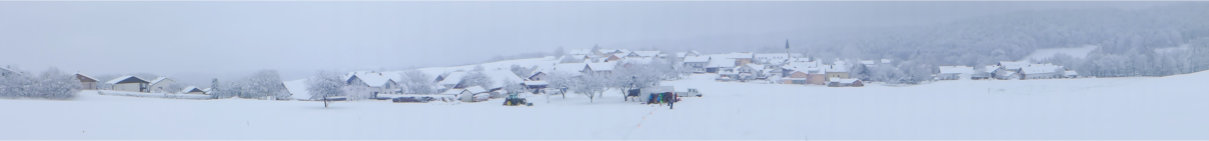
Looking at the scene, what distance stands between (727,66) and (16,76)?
102ft

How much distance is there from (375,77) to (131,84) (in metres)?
9.04

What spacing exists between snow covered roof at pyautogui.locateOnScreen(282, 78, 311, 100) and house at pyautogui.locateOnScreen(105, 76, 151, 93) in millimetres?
5731

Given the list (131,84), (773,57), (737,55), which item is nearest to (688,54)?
(737,55)

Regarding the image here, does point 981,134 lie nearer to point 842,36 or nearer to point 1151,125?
point 1151,125

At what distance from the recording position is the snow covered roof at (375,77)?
75.6ft

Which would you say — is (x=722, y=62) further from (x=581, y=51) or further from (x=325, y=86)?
(x=325, y=86)

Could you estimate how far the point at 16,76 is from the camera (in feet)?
58.9

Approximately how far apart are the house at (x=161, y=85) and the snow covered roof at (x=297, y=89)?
4709 mm

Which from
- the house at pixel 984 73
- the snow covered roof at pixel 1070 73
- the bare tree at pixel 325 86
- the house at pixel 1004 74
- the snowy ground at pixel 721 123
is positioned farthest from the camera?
the house at pixel 984 73

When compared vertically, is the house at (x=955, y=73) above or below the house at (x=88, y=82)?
below

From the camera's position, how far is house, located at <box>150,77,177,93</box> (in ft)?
80.3

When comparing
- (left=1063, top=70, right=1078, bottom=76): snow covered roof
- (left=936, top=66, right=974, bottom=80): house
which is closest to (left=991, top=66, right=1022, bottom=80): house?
(left=936, top=66, right=974, bottom=80): house

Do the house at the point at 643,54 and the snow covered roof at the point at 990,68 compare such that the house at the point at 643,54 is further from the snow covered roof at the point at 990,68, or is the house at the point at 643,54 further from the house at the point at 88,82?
the house at the point at 88,82

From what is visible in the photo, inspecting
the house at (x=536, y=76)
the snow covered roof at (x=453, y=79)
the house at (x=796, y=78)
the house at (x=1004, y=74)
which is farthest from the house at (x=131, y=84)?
the house at (x=1004, y=74)
